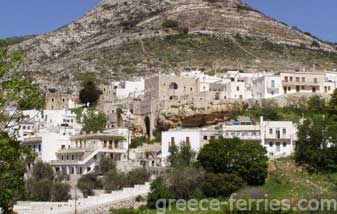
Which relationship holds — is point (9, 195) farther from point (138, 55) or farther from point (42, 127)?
point (138, 55)

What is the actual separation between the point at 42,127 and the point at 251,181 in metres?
29.0

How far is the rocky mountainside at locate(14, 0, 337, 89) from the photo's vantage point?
117 meters

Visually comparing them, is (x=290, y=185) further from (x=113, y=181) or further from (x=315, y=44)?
(x=315, y=44)

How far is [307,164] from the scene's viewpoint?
60.9 meters

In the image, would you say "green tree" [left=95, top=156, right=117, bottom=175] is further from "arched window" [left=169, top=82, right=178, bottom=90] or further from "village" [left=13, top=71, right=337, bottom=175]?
"arched window" [left=169, top=82, right=178, bottom=90]

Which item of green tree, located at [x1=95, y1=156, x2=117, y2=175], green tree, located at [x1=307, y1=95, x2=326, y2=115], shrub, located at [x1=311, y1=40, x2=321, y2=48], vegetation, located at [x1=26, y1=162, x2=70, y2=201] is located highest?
shrub, located at [x1=311, y1=40, x2=321, y2=48]

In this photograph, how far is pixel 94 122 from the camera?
79.6 metres

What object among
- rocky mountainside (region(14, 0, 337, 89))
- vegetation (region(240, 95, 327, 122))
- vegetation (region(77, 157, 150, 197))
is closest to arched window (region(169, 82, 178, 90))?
vegetation (region(240, 95, 327, 122))

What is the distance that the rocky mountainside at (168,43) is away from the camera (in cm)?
11706

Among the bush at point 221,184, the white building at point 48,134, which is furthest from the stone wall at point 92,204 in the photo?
the white building at point 48,134

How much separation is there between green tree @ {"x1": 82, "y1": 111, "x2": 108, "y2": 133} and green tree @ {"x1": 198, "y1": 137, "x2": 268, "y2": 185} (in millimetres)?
19357

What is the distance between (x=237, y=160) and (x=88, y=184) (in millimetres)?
13358

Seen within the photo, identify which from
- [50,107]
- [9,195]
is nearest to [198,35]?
[50,107]

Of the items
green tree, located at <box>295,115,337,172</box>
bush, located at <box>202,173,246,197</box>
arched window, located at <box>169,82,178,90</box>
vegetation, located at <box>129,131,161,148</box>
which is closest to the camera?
bush, located at <box>202,173,246,197</box>
